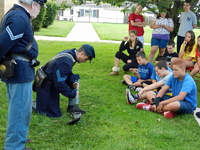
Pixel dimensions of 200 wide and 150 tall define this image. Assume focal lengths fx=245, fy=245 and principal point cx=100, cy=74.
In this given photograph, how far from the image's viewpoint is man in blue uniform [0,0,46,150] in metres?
2.56

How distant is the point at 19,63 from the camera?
2.77 m

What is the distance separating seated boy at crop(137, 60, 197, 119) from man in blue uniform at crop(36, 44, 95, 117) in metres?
1.49

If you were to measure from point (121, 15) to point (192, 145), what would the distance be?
50.2 meters

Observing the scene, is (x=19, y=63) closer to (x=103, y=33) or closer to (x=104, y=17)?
(x=103, y=33)

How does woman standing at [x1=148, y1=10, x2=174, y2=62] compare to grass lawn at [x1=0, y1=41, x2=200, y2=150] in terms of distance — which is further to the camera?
woman standing at [x1=148, y1=10, x2=174, y2=62]

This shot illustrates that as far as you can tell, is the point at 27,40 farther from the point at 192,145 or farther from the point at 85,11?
the point at 85,11

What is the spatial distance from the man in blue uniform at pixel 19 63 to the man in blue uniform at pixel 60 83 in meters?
1.03

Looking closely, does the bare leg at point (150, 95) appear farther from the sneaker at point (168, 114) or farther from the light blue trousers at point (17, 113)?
the light blue trousers at point (17, 113)

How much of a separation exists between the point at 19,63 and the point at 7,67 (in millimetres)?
152

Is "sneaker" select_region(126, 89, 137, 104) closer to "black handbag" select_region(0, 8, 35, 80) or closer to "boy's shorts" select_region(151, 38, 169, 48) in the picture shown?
"black handbag" select_region(0, 8, 35, 80)

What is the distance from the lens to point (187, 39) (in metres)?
6.71

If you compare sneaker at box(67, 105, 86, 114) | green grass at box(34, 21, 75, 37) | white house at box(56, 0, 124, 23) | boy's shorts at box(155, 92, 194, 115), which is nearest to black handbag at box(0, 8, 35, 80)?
Result: sneaker at box(67, 105, 86, 114)

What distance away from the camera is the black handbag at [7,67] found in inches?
105

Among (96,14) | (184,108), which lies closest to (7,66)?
(184,108)
